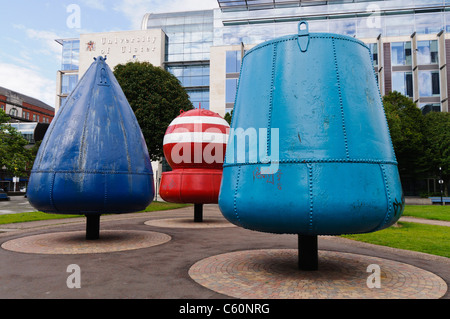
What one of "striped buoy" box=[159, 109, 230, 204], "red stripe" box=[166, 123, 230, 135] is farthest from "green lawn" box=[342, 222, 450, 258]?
"red stripe" box=[166, 123, 230, 135]

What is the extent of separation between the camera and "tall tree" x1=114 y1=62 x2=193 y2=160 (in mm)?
28781

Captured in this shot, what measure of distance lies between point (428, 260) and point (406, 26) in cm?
5544

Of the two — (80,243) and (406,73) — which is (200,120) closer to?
(80,243)

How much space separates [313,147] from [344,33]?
5297 cm

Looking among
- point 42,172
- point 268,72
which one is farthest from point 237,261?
point 42,172

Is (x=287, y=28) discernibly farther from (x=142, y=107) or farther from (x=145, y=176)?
(x=145, y=176)

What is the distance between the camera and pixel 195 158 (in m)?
14.2

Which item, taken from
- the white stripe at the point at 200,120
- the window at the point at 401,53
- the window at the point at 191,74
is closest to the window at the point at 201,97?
the window at the point at 191,74

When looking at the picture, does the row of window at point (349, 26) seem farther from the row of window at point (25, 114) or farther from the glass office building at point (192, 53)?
the row of window at point (25, 114)

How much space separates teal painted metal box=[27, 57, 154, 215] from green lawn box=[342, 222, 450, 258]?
8.07m

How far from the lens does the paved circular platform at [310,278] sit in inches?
214

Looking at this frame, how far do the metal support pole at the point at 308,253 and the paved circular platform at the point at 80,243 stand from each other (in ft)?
15.6

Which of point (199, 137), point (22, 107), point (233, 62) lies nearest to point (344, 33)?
point (233, 62)

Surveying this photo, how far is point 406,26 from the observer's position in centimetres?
5266
